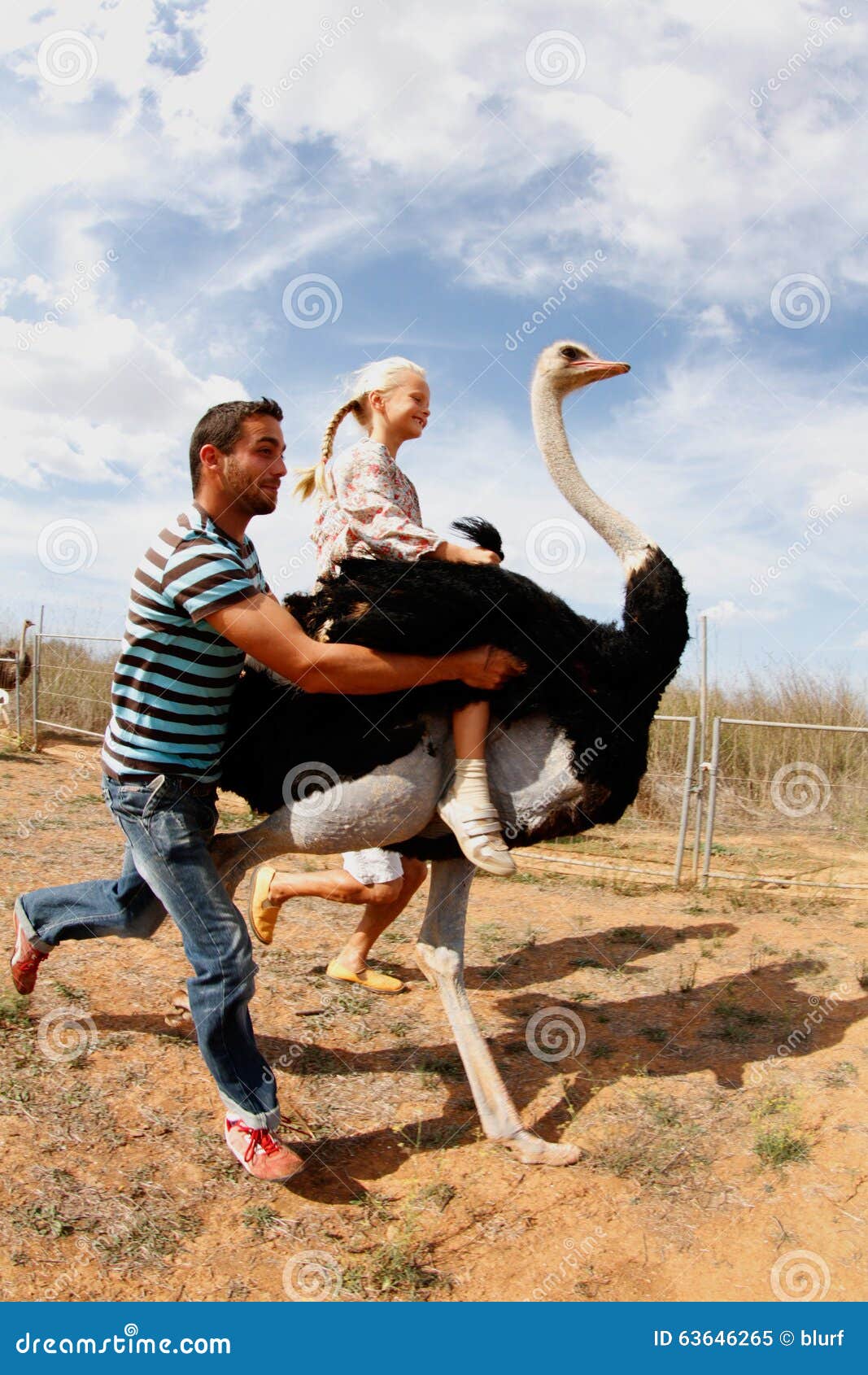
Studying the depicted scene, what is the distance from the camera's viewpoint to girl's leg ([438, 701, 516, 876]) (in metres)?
2.99

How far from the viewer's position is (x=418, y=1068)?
3.81 metres

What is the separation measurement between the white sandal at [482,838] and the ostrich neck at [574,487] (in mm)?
1020

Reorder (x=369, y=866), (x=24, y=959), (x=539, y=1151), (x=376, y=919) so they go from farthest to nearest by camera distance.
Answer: (x=376, y=919)
(x=369, y=866)
(x=24, y=959)
(x=539, y=1151)

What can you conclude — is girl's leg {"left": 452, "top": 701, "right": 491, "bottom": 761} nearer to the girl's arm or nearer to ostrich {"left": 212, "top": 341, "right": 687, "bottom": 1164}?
ostrich {"left": 212, "top": 341, "right": 687, "bottom": 1164}

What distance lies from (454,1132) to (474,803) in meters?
1.19

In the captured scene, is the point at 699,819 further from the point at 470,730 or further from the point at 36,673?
the point at 36,673

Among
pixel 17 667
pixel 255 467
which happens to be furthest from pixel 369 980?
pixel 17 667

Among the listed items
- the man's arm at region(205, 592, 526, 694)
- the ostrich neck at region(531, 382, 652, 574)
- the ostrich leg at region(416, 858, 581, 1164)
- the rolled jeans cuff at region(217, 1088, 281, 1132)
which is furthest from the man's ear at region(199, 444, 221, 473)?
the rolled jeans cuff at region(217, 1088, 281, 1132)

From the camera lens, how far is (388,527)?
10.3 ft

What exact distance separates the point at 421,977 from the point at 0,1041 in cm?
195

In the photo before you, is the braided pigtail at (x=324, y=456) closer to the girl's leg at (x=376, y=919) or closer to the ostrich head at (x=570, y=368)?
the ostrich head at (x=570, y=368)

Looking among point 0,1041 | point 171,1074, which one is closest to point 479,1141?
point 171,1074

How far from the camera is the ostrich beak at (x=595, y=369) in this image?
3.85 meters

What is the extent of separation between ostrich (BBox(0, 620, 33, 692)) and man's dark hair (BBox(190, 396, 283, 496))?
11.6m
